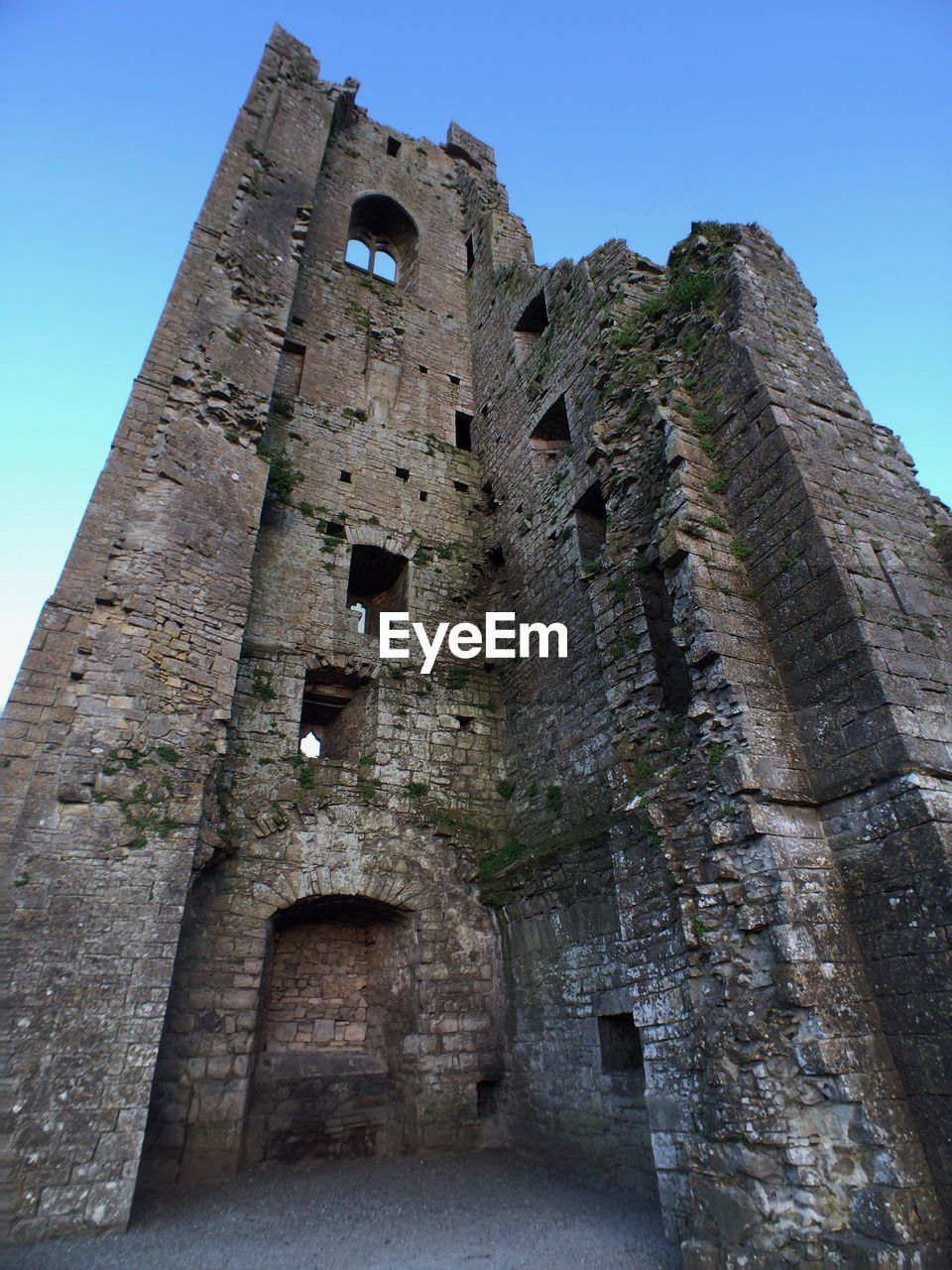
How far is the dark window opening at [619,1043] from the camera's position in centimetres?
641

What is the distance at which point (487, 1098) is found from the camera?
776 centimetres

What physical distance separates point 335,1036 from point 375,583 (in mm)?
6361

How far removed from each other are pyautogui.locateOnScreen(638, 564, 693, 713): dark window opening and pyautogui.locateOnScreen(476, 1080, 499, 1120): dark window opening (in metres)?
4.88

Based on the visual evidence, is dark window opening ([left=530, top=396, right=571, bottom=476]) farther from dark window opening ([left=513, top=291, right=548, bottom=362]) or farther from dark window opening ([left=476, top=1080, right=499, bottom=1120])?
dark window opening ([left=476, top=1080, right=499, bottom=1120])

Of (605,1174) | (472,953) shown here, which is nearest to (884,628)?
(605,1174)

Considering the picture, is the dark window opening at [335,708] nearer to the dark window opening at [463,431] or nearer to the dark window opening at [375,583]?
the dark window opening at [375,583]

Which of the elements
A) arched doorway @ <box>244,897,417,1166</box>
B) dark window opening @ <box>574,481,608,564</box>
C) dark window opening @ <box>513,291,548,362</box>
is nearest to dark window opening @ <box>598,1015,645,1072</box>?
arched doorway @ <box>244,897,417,1166</box>

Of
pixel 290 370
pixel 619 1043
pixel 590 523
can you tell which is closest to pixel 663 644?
pixel 590 523

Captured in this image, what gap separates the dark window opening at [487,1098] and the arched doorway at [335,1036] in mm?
780

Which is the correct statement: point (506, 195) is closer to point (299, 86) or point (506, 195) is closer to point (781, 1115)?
point (299, 86)

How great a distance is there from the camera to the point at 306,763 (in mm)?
8320

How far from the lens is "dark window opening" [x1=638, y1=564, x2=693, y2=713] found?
6.41 m

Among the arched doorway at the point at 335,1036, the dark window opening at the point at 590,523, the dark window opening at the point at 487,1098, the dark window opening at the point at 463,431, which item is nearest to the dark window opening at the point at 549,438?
the dark window opening at the point at 590,523

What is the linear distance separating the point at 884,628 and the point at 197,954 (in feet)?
22.3
